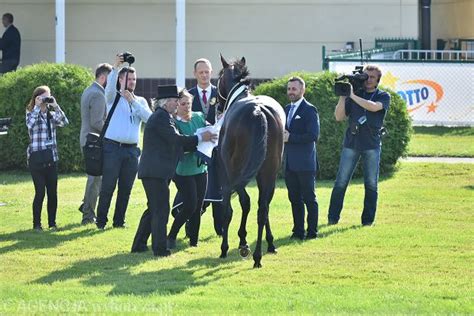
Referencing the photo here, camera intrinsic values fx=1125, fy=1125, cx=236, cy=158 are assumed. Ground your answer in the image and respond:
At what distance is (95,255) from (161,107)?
1.75m

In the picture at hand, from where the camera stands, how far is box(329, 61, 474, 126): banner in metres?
23.3

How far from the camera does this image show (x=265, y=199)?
453 inches

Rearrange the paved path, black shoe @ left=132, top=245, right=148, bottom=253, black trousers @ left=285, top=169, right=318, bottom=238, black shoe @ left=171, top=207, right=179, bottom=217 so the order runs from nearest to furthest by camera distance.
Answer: black shoe @ left=132, top=245, right=148, bottom=253 → black shoe @ left=171, top=207, right=179, bottom=217 → black trousers @ left=285, top=169, right=318, bottom=238 → the paved path

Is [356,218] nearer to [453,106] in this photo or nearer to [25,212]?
[25,212]

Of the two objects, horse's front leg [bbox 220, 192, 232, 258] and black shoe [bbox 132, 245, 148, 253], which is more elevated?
horse's front leg [bbox 220, 192, 232, 258]

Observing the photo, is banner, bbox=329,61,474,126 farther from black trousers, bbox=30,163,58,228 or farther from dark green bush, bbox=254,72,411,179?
black trousers, bbox=30,163,58,228

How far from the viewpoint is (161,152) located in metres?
11.6

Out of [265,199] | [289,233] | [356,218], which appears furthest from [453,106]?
[265,199]

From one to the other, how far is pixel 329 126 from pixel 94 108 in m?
5.08

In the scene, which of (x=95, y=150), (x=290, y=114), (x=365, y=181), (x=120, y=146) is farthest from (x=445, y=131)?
(x=95, y=150)

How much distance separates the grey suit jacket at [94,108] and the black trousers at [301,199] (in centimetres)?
259

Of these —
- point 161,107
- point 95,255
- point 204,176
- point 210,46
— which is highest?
point 210,46

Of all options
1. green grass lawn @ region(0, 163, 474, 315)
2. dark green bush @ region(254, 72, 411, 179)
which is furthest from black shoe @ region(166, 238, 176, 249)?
dark green bush @ region(254, 72, 411, 179)

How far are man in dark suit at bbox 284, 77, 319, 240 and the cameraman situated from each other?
0.83m
